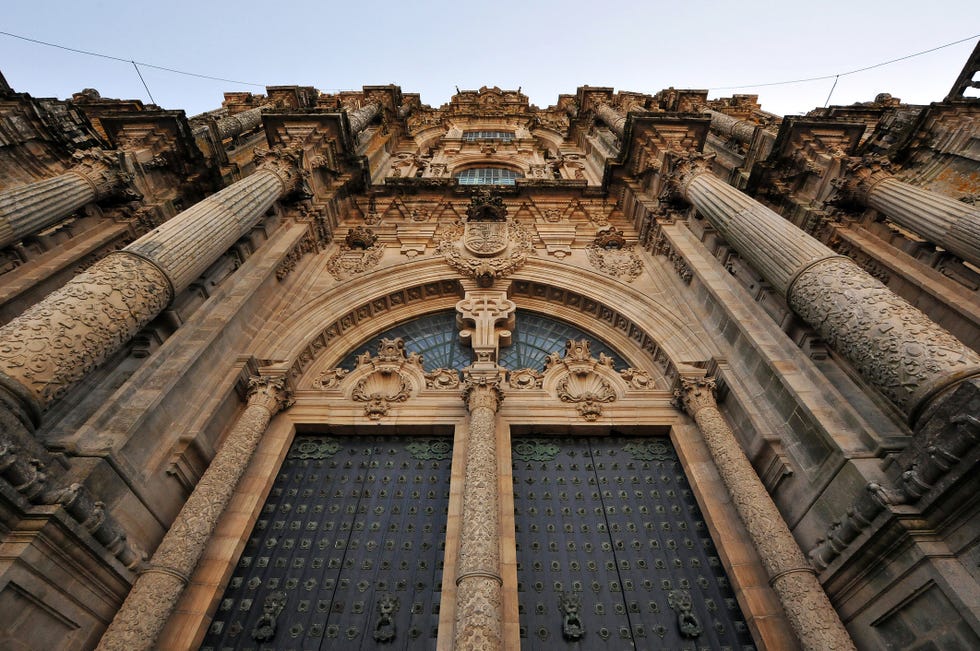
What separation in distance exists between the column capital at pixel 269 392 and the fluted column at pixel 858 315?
7974 millimetres

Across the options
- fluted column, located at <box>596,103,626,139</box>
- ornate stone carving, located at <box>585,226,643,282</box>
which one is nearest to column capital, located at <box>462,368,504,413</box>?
ornate stone carving, located at <box>585,226,643,282</box>

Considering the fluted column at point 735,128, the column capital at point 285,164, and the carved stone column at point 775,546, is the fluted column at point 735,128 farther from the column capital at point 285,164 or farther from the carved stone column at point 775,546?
the column capital at point 285,164

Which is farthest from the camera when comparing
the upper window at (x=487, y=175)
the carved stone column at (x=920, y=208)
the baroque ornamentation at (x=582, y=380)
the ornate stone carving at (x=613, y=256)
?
the upper window at (x=487, y=175)

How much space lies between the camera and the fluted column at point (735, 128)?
48.0 ft

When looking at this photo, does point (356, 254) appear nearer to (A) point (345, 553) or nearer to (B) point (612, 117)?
(A) point (345, 553)

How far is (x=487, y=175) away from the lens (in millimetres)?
19047

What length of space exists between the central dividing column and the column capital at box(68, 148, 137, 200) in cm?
726

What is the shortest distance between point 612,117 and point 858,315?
14950mm

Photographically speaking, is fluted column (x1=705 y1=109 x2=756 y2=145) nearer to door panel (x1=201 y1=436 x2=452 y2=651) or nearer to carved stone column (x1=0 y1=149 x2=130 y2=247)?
door panel (x1=201 y1=436 x2=452 y2=651)

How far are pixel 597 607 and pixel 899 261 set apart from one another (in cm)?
798

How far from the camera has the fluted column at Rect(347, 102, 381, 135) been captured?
51.3ft

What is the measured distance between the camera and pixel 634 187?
12500mm

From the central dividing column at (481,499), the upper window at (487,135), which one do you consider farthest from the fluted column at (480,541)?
the upper window at (487,135)

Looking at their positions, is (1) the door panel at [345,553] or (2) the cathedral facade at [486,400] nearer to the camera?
(2) the cathedral facade at [486,400]
